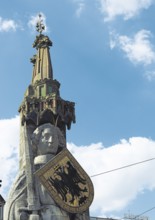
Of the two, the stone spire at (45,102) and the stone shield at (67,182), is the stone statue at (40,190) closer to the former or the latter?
the stone shield at (67,182)

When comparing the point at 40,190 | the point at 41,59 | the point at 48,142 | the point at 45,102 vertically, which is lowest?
the point at 40,190

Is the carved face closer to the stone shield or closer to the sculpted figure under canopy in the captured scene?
the sculpted figure under canopy

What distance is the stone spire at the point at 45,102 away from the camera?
58.4ft

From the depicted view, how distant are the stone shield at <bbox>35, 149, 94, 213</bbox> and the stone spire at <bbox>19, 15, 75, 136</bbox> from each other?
1.49m

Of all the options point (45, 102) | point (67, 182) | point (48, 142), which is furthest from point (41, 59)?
point (67, 182)

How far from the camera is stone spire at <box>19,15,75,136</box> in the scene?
17.8 meters

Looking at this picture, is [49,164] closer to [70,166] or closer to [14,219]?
[70,166]

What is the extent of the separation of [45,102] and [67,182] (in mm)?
3210

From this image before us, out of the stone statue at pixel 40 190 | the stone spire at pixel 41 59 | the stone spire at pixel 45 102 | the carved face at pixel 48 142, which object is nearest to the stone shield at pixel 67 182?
the stone statue at pixel 40 190

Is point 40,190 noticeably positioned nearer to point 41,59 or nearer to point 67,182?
point 67,182

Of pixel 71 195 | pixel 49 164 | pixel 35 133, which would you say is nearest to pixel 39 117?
pixel 35 133

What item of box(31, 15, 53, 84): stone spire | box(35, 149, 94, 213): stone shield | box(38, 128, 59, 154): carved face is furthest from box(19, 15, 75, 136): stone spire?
box(35, 149, 94, 213): stone shield

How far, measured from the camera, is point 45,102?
17969 millimetres

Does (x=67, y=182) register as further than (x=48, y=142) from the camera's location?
No
